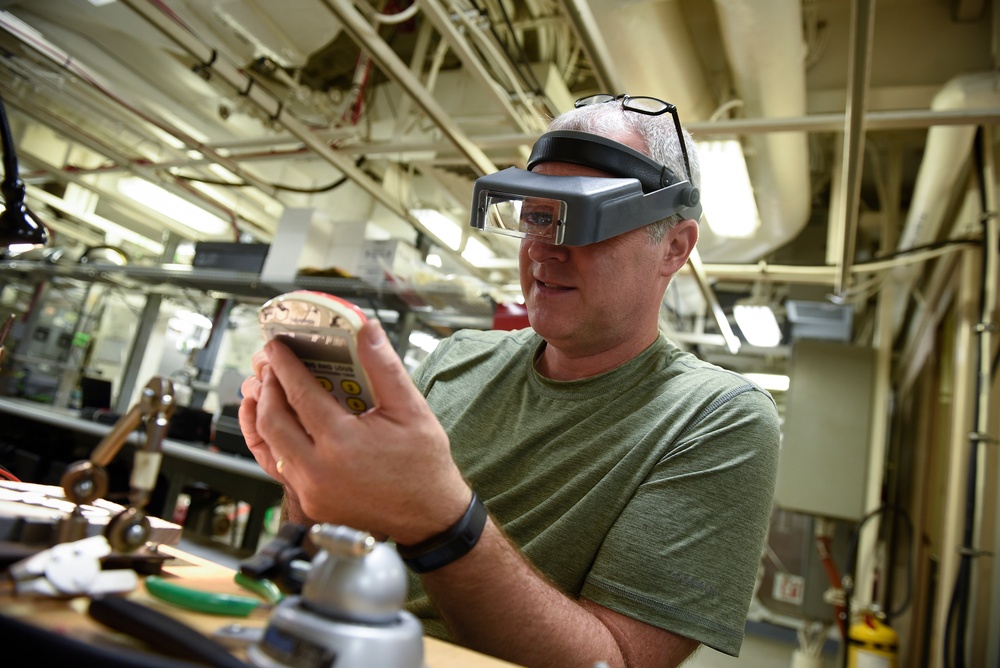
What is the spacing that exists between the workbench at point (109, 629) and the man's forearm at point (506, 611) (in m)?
0.12

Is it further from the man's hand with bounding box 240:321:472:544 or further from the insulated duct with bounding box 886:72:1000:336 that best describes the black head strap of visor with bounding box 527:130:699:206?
the insulated duct with bounding box 886:72:1000:336

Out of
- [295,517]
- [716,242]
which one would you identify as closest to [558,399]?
[295,517]

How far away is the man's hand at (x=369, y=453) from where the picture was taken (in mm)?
538

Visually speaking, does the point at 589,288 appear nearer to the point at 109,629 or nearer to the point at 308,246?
the point at 109,629

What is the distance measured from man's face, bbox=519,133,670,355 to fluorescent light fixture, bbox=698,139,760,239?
1513 mm

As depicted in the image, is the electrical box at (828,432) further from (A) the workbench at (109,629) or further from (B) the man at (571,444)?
(A) the workbench at (109,629)

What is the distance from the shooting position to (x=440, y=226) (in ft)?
13.9

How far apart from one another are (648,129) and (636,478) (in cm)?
55

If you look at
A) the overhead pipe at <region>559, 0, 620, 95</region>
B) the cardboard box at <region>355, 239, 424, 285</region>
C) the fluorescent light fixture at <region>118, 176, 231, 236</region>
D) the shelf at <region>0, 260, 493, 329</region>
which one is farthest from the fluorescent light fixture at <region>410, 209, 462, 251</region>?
the fluorescent light fixture at <region>118, 176, 231, 236</region>

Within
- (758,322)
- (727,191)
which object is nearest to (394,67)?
(727,191)

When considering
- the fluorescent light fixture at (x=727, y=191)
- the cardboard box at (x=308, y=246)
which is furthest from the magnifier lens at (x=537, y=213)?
the cardboard box at (x=308, y=246)

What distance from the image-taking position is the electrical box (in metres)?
4.16

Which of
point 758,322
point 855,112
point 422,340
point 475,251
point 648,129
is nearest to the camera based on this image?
point 648,129

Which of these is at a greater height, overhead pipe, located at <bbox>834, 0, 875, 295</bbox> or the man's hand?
overhead pipe, located at <bbox>834, 0, 875, 295</bbox>
